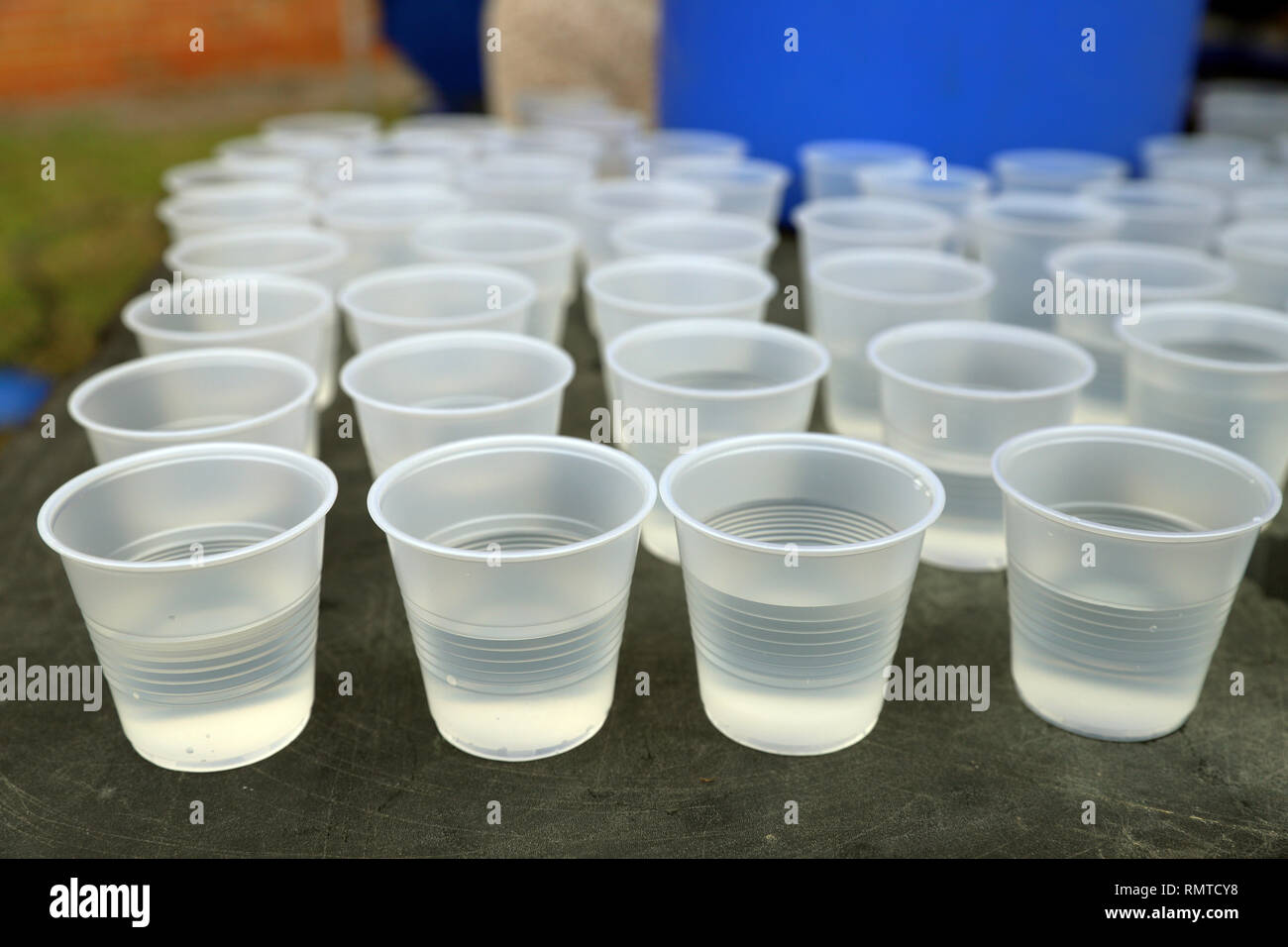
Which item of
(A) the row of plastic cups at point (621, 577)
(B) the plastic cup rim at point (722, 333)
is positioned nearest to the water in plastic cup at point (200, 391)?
(A) the row of plastic cups at point (621, 577)

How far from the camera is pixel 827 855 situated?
3.80 ft

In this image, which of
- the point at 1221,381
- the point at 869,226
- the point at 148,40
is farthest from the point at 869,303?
the point at 148,40

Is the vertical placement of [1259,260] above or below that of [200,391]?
above

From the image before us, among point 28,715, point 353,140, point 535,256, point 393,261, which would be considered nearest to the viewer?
point 28,715

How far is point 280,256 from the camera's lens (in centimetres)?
237

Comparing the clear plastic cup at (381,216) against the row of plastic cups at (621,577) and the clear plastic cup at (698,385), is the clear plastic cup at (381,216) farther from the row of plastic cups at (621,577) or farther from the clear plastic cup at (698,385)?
the row of plastic cups at (621,577)

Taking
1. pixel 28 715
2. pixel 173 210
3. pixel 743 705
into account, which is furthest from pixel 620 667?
pixel 173 210

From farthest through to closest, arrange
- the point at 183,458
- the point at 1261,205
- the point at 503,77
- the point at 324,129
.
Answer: the point at 503,77 < the point at 324,129 < the point at 1261,205 < the point at 183,458

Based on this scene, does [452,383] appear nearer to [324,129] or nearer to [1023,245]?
[1023,245]

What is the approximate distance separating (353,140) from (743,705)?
102 inches

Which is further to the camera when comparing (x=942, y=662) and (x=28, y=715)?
(x=942, y=662)

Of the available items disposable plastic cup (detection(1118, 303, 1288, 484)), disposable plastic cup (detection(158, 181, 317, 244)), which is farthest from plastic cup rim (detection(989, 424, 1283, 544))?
disposable plastic cup (detection(158, 181, 317, 244))

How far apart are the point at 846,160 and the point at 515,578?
220 centimetres
